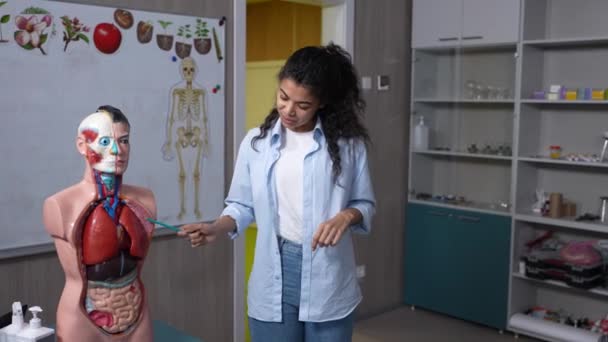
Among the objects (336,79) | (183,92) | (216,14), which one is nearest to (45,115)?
(183,92)

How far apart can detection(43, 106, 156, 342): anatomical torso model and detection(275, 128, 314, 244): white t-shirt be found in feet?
1.28

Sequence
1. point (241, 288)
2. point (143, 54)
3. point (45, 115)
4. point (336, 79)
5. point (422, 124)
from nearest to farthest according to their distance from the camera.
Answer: point (336, 79) → point (45, 115) → point (143, 54) → point (241, 288) → point (422, 124)

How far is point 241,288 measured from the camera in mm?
3256

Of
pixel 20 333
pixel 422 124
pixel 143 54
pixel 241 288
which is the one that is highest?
pixel 143 54

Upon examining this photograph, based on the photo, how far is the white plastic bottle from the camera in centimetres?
404

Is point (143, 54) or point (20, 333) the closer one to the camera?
point (20, 333)

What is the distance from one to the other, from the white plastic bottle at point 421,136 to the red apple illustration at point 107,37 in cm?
208

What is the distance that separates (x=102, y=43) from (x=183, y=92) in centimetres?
44

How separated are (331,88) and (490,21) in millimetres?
2216

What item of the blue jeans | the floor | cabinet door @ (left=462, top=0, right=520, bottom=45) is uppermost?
cabinet door @ (left=462, top=0, right=520, bottom=45)

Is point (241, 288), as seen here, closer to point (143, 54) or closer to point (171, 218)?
point (171, 218)

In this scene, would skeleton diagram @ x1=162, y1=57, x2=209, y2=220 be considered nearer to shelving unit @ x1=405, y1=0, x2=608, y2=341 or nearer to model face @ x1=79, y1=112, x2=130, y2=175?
model face @ x1=79, y1=112, x2=130, y2=175

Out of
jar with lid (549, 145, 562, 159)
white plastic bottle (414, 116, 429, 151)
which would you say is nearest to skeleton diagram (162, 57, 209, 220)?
white plastic bottle (414, 116, 429, 151)

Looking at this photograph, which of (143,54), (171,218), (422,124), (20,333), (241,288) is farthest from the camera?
(422,124)
